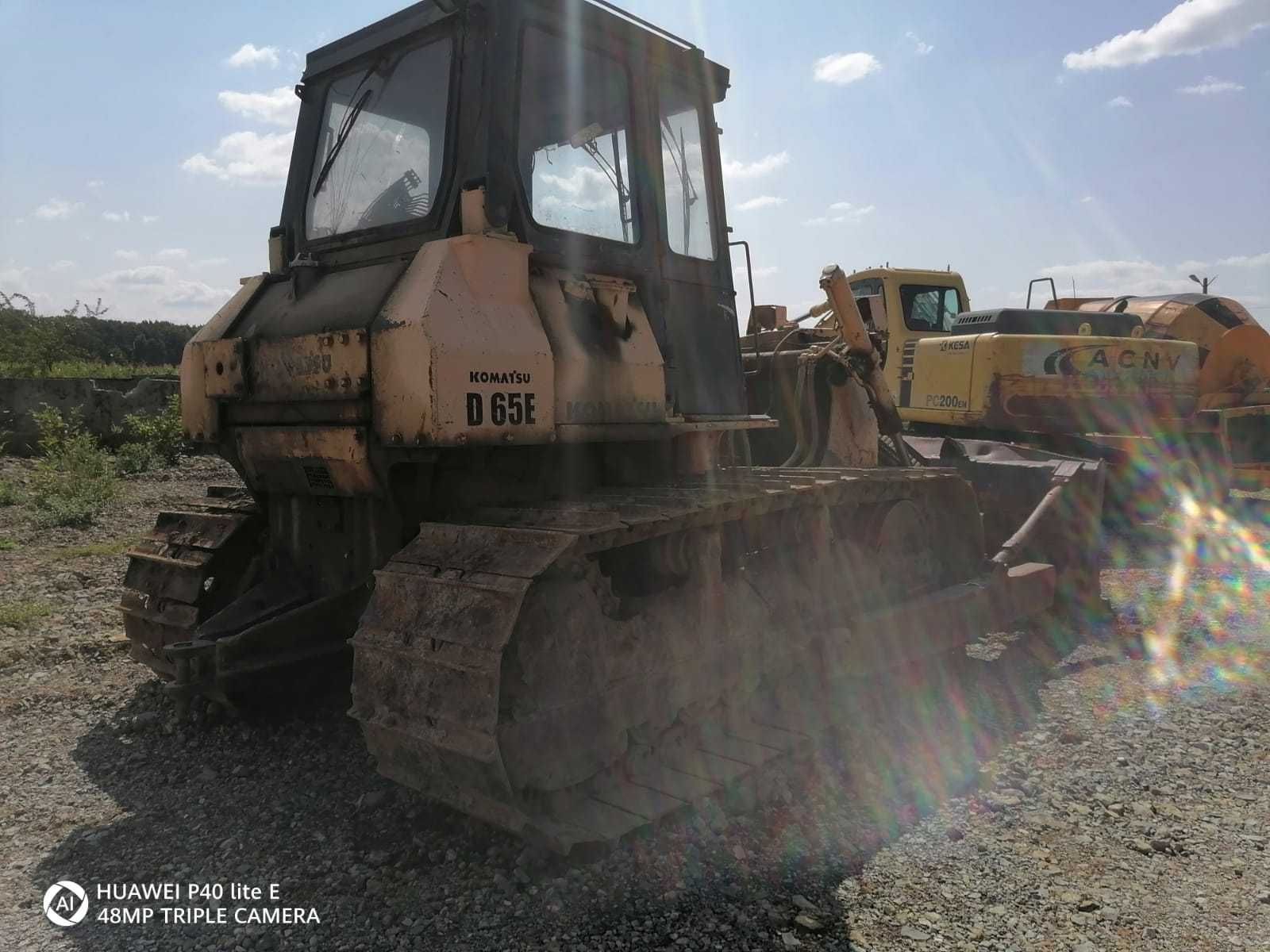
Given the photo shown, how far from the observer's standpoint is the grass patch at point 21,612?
543 centimetres

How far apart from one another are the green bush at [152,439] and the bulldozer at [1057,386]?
30.4ft

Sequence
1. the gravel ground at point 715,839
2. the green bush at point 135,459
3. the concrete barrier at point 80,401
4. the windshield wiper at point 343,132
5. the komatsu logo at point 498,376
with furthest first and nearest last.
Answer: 1. the concrete barrier at point 80,401
2. the green bush at point 135,459
3. the windshield wiper at point 343,132
4. the komatsu logo at point 498,376
5. the gravel ground at point 715,839

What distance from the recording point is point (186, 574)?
13.8 feet

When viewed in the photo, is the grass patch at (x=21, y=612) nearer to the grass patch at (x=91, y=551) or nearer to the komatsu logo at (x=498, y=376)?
the grass patch at (x=91, y=551)

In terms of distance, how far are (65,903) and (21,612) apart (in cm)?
338

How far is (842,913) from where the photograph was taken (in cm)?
268

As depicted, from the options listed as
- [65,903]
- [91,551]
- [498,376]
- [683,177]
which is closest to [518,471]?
[498,376]

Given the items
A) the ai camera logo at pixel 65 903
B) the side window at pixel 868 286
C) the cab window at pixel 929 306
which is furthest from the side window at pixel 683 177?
the cab window at pixel 929 306

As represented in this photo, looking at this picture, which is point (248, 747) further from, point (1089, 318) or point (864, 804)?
point (1089, 318)

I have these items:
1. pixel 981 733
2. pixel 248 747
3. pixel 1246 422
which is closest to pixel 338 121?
pixel 248 747

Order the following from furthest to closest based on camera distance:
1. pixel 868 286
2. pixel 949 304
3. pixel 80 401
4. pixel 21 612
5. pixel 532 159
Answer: pixel 80 401, pixel 949 304, pixel 868 286, pixel 21 612, pixel 532 159

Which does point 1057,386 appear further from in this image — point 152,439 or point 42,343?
point 42,343

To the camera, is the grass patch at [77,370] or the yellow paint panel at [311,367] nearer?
the yellow paint panel at [311,367]

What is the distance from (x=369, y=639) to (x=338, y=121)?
92.6 inches
